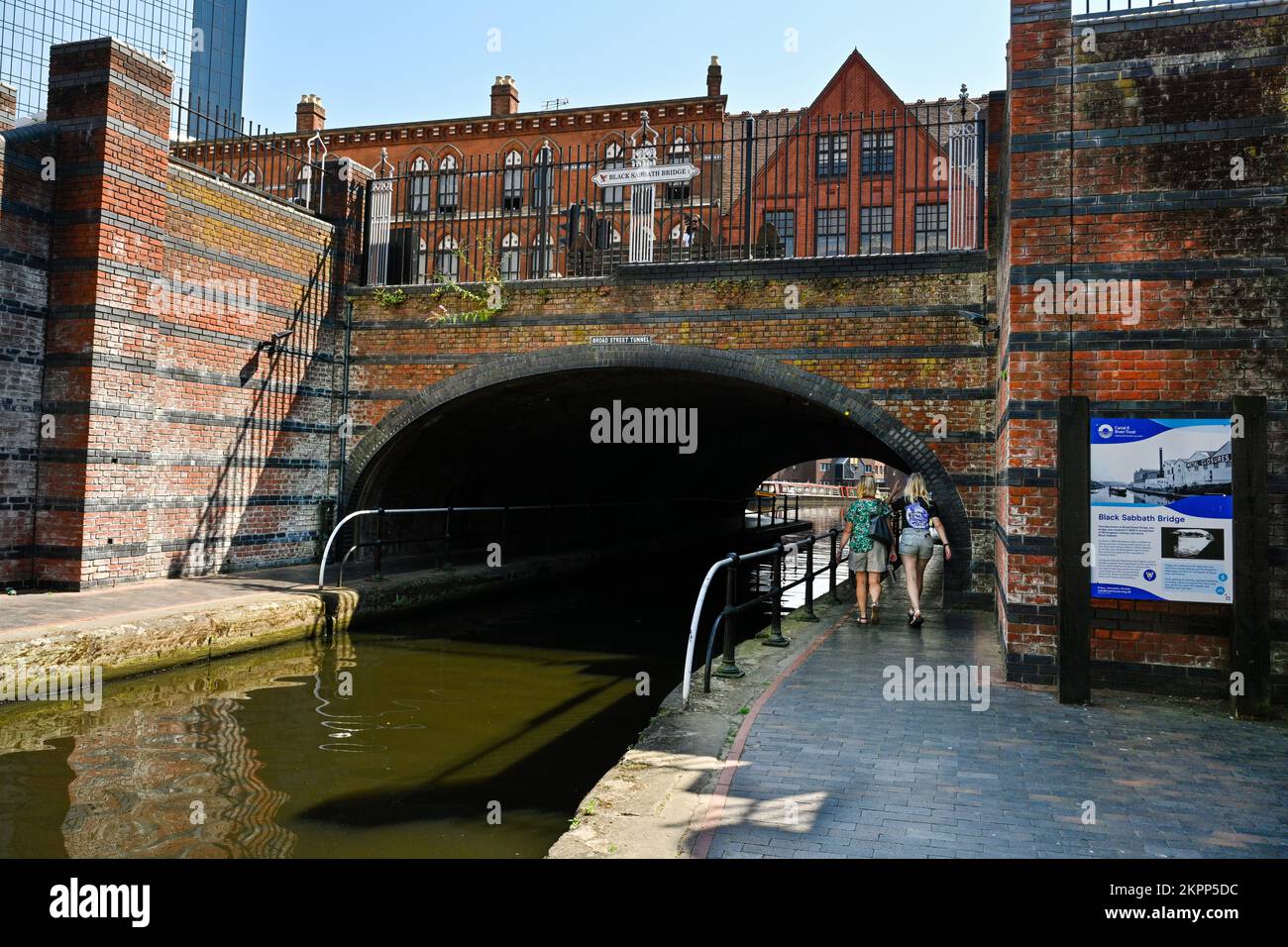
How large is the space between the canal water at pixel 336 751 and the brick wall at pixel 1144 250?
350cm

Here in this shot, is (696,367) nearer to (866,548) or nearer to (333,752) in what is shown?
(866,548)

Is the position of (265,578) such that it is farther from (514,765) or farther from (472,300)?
(514,765)

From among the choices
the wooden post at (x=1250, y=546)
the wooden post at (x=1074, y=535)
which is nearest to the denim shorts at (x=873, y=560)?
the wooden post at (x=1074, y=535)

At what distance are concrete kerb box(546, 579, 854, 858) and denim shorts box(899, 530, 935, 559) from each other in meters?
2.66

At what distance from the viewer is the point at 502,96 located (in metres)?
33.4

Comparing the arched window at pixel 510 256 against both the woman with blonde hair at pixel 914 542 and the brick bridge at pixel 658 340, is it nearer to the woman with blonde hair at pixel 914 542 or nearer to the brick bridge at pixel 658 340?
the brick bridge at pixel 658 340

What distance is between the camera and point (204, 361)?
34.7 feet

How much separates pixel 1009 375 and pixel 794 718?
3.10m

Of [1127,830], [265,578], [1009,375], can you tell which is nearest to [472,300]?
[265,578]

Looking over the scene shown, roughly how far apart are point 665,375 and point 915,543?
195 inches
